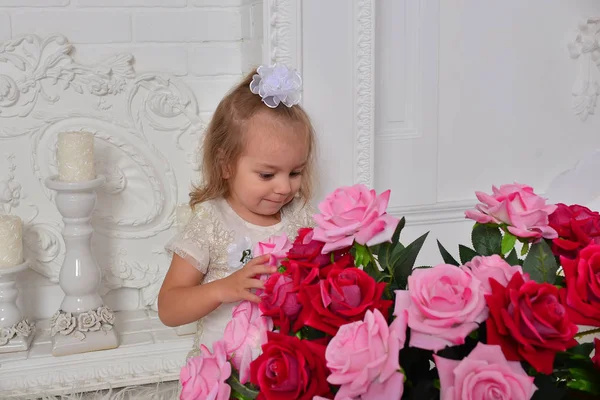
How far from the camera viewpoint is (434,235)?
223 centimetres

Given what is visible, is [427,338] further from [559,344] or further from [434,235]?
[434,235]

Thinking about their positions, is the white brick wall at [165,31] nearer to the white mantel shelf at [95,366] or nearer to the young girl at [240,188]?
the young girl at [240,188]

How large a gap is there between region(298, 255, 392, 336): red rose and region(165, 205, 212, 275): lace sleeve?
0.87m

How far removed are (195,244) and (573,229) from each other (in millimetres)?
906

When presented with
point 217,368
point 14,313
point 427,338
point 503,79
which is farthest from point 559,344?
point 503,79

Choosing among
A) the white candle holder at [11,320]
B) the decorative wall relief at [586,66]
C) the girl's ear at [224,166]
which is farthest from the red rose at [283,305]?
the decorative wall relief at [586,66]

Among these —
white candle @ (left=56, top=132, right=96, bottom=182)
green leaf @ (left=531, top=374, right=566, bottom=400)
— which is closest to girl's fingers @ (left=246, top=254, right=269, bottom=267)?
green leaf @ (left=531, top=374, right=566, bottom=400)

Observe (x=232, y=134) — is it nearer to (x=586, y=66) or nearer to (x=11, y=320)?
(x=11, y=320)

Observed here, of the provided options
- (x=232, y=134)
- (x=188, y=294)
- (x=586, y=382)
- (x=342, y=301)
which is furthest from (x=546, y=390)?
(x=232, y=134)

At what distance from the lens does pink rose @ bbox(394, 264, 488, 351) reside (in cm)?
53

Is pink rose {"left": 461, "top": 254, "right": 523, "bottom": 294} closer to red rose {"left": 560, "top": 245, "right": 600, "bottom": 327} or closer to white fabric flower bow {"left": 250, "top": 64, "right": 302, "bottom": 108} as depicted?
red rose {"left": 560, "top": 245, "right": 600, "bottom": 327}

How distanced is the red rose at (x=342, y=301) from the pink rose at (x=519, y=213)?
160 millimetres

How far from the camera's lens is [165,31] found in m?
1.99

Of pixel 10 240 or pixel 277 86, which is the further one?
pixel 10 240
